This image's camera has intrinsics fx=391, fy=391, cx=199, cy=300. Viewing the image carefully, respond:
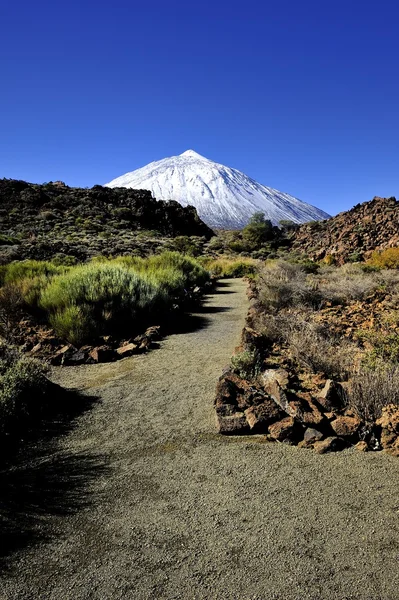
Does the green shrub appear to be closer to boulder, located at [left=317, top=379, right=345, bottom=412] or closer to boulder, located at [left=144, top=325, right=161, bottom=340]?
boulder, located at [left=144, top=325, right=161, bottom=340]

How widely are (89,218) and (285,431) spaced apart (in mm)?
43733

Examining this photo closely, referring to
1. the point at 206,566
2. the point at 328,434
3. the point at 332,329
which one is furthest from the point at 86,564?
the point at 332,329

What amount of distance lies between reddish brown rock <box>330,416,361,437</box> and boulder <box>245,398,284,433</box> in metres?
0.49

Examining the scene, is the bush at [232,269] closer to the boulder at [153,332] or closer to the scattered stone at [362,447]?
the boulder at [153,332]

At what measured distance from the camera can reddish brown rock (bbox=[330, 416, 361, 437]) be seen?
337cm

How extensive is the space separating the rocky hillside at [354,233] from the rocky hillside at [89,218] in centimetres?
1439

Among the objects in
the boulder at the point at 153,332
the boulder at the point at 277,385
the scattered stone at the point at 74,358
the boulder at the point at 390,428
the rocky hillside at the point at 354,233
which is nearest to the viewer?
the boulder at the point at 390,428

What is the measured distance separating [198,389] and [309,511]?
7.49 feet

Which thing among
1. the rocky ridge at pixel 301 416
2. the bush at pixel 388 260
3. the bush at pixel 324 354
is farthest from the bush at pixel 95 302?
the bush at pixel 388 260

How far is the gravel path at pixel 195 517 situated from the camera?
2055 millimetres

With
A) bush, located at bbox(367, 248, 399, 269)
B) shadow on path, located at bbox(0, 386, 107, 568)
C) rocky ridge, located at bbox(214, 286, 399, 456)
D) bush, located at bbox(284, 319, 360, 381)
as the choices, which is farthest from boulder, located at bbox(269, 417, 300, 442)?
bush, located at bbox(367, 248, 399, 269)

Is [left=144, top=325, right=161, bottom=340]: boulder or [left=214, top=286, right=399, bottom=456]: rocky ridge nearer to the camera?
→ [left=214, top=286, right=399, bottom=456]: rocky ridge

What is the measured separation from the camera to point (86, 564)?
7.21 ft

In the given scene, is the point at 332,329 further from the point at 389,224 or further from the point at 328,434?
the point at 389,224
